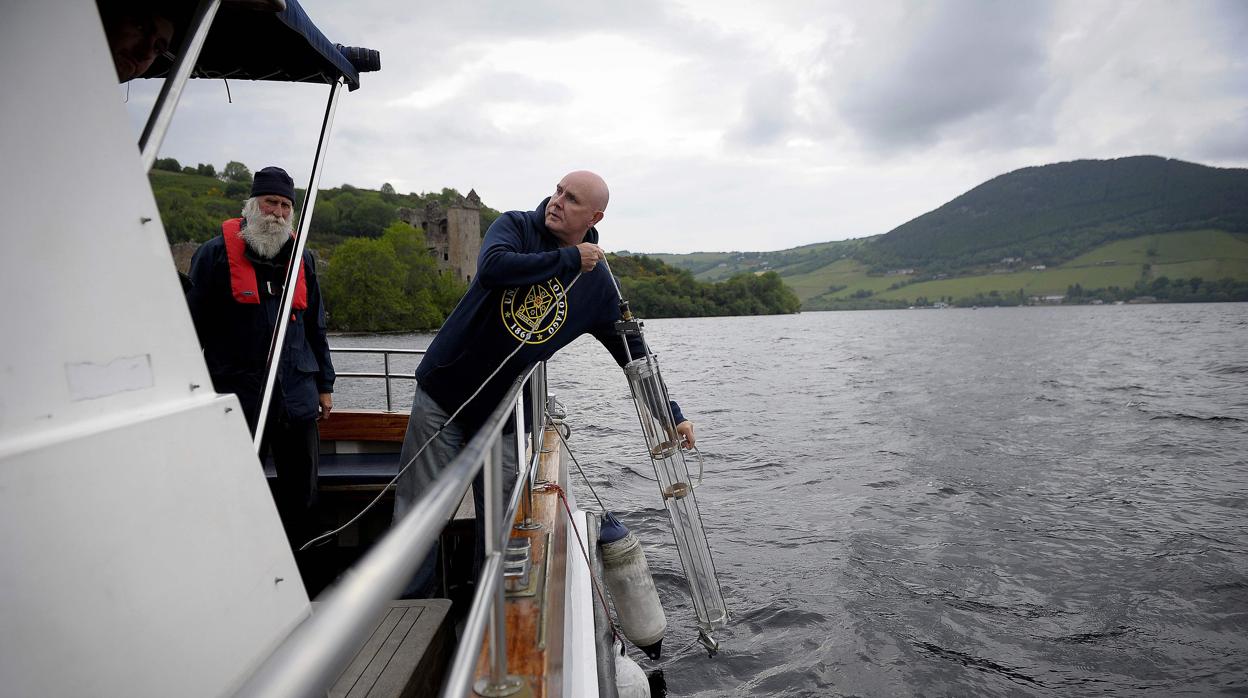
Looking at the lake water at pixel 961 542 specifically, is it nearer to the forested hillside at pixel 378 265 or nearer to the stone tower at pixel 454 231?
the forested hillside at pixel 378 265

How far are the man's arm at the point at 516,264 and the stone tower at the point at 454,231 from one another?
202ft

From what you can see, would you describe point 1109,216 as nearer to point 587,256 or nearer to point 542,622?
point 587,256

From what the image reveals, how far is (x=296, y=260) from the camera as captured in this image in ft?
7.70

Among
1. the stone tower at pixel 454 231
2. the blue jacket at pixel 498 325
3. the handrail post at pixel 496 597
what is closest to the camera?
the handrail post at pixel 496 597

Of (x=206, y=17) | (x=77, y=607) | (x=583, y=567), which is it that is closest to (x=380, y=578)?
(x=77, y=607)

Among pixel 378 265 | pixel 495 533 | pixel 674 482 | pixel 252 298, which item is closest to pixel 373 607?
pixel 495 533

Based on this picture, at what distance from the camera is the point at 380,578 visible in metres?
0.66

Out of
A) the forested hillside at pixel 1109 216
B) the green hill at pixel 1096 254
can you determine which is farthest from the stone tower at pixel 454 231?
the forested hillside at pixel 1109 216

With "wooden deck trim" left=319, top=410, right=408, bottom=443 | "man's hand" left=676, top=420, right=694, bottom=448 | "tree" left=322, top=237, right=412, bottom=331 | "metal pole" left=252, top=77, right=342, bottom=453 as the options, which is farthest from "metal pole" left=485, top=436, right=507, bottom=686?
"tree" left=322, top=237, right=412, bottom=331

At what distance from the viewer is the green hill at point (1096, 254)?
124m

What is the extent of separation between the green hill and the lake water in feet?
428

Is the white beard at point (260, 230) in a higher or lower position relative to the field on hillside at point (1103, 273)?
lower

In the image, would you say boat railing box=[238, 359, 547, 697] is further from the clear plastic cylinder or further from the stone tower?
the stone tower

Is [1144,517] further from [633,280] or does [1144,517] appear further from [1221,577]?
[633,280]
